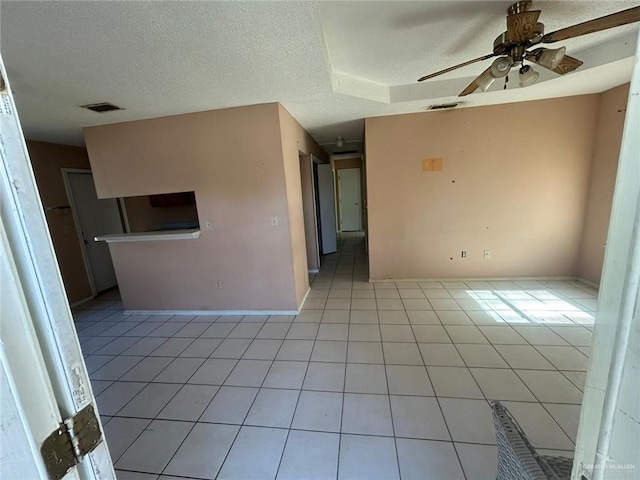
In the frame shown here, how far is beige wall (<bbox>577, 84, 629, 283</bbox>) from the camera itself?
2.88m

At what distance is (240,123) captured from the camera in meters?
2.78

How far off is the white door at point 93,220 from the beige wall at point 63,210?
11 centimetres

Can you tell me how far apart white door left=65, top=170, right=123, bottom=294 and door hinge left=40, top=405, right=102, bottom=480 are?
4.81 metres

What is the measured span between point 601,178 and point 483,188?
3.99ft

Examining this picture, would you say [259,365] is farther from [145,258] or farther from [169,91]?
[169,91]

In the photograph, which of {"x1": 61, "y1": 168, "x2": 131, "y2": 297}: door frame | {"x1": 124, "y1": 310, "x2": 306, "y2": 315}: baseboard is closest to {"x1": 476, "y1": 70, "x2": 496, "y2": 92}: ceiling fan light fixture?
{"x1": 124, "y1": 310, "x2": 306, "y2": 315}: baseboard

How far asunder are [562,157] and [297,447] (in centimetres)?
426

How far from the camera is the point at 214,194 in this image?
2963 millimetres

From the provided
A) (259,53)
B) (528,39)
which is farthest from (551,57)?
(259,53)

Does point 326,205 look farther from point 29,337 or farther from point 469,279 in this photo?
point 29,337

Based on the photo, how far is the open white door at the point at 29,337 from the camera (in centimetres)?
40

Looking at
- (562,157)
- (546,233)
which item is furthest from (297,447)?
(562,157)

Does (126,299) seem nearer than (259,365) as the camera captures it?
No

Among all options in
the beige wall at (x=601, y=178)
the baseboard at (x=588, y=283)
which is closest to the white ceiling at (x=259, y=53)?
the beige wall at (x=601, y=178)
